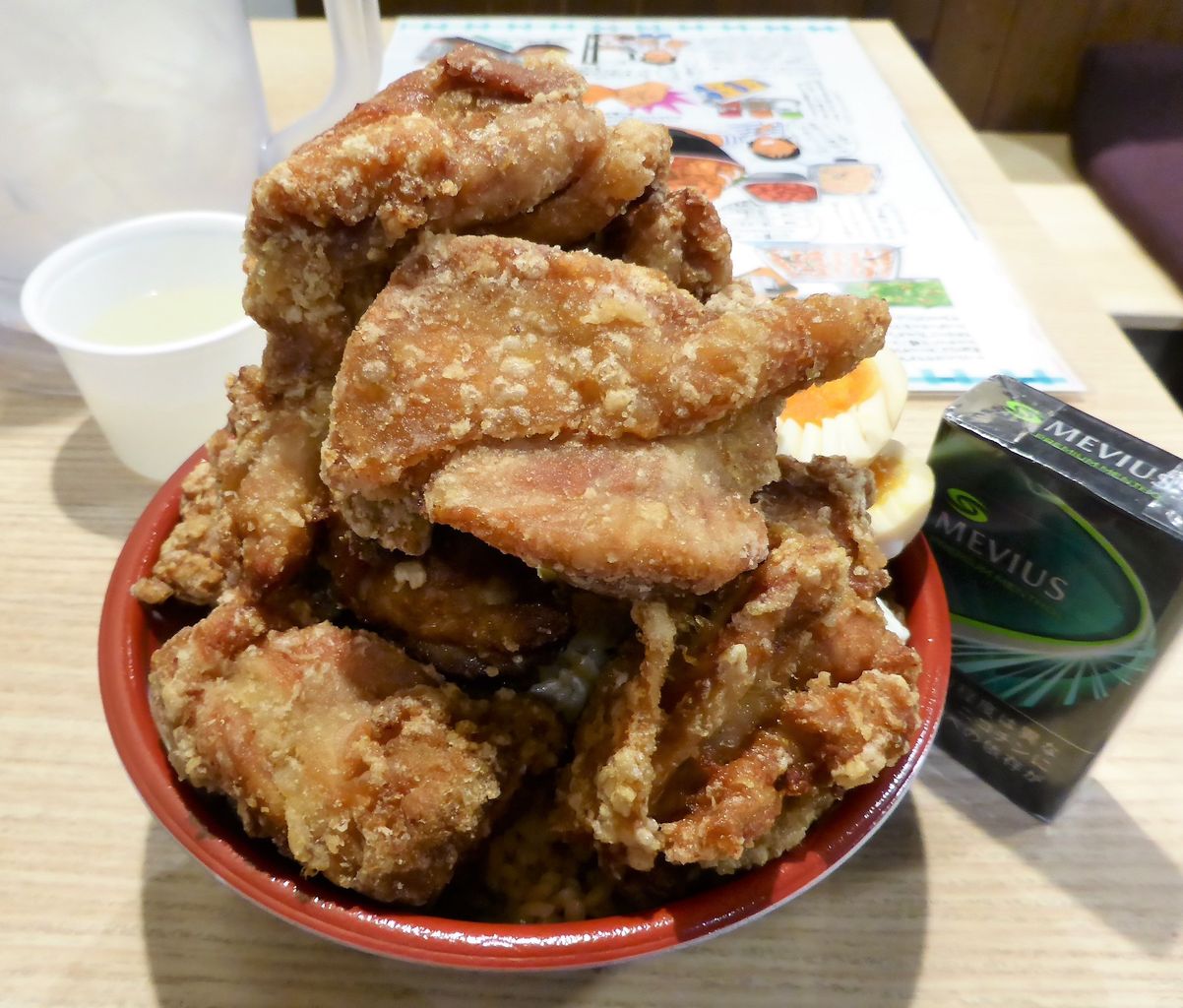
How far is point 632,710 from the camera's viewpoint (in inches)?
29.5

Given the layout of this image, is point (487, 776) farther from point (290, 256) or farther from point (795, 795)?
point (290, 256)

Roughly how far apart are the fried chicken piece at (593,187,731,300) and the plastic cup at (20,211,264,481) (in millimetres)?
674

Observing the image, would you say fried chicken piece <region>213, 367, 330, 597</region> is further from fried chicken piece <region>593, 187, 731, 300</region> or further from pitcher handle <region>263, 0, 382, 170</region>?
pitcher handle <region>263, 0, 382, 170</region>

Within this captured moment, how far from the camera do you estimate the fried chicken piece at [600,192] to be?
33.2 inches

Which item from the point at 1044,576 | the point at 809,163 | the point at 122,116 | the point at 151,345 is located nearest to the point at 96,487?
the point at 151,345

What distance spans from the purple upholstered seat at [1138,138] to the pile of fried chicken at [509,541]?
91.7 inches

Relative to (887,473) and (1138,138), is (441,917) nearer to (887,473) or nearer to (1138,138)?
(887,473)

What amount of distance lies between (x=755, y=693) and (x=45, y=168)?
149cm

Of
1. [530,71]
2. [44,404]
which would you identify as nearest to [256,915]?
[530,71]

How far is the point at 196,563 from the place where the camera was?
3.02 feet

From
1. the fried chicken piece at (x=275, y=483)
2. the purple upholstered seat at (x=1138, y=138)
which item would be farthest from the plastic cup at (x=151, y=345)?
the purple upholstered seat at (x=1138, y=138)

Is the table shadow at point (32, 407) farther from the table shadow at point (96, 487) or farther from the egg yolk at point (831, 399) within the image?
the egg yolk at point (831, 399)

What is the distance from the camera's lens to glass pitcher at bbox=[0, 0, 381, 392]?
1457mm

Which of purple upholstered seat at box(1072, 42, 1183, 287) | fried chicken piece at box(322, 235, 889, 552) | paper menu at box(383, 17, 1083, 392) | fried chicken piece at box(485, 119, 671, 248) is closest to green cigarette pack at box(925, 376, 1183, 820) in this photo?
fried chicken piece at box(322, 235, 889, 552)
